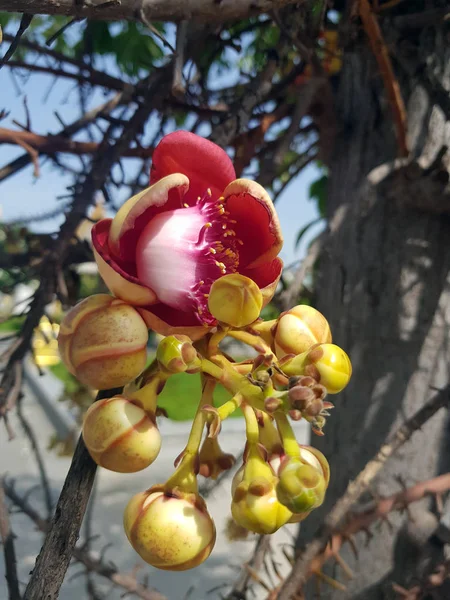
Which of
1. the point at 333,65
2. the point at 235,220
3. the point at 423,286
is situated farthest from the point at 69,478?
the point at 333,65

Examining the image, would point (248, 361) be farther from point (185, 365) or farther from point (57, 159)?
point (57, 159)

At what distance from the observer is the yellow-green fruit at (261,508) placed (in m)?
0.40

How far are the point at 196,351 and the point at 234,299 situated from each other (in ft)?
0.19

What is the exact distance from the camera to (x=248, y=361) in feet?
1.54

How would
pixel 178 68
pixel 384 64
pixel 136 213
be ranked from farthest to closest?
pixel 384 64 < pixel 178 68 < pixel 136 213

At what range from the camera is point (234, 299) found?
421 mm

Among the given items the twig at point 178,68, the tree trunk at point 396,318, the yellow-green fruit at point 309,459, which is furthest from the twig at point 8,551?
the tree trunk at point 396,318

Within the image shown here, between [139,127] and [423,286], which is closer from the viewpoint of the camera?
[139,127]

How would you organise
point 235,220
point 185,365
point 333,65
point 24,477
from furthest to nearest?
1. point 24,477
2. point 333,65
3. point 235,220
4. point 185,365

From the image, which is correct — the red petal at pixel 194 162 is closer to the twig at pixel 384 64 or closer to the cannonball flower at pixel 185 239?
the cannonball flower at pixel 185 239

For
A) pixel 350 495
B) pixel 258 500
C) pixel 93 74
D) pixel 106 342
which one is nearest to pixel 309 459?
pixel 258 500

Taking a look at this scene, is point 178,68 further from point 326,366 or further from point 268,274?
point 326,366

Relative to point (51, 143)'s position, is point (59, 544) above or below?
below

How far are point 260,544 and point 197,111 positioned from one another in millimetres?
784
